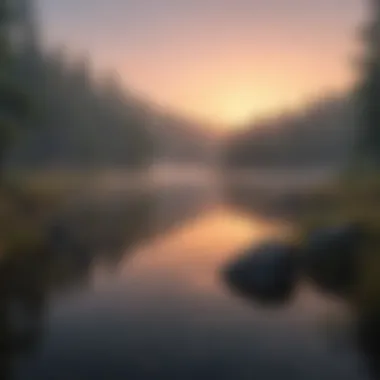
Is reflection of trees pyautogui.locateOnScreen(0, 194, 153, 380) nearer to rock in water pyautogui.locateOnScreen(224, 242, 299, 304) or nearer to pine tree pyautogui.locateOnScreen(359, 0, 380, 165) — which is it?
rock in water pyautogui.locateOnScreen(224, 242, 299, 304)

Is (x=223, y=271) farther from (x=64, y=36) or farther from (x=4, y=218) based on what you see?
(x=64, y=36)

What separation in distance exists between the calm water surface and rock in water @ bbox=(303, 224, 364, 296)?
55mm

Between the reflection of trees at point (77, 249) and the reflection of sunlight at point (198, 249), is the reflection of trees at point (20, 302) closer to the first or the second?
the reflection of trees at point (77, 249)

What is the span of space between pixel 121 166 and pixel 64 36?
0.47 metres

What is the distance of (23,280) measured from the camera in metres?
1.91

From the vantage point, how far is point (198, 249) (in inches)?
72.8

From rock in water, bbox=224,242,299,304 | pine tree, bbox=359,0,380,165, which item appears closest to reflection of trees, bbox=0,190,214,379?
rock in water, bbox=224,242,299,304

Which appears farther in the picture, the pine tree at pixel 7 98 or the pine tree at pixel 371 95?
the pine tree at pixel 7 98

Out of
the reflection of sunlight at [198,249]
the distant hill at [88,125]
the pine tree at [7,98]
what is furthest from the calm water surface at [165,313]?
the pine tree at [7,98]

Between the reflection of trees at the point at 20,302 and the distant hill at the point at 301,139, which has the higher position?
the distant hill at the point at 301,139

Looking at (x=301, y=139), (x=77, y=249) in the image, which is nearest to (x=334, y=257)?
(x=301, y=139)

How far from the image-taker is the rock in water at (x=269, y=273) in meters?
1.77

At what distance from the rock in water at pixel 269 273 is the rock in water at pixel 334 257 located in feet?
0.16

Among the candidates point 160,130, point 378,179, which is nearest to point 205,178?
point 160,130
